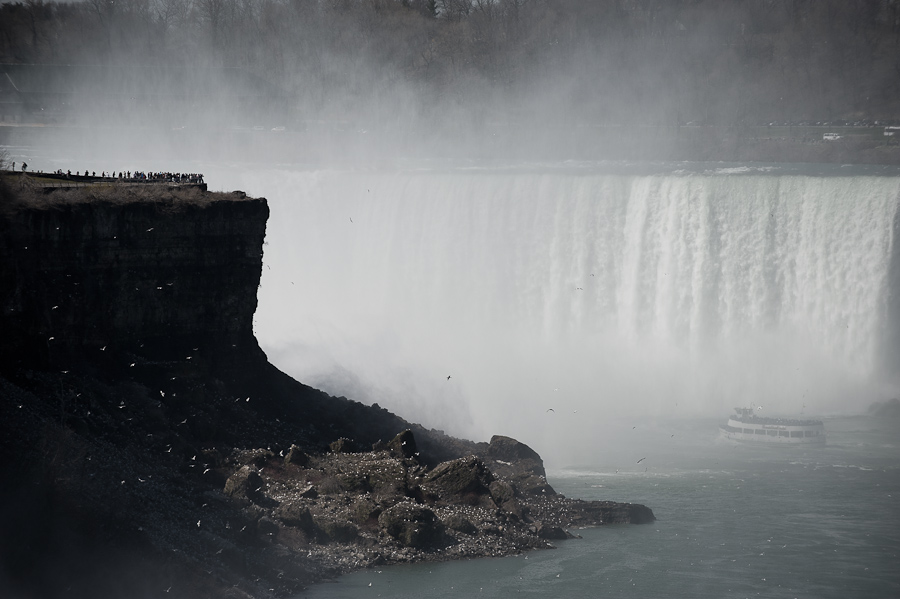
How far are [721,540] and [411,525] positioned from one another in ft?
22.8

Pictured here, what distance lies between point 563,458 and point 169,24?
62557 mm

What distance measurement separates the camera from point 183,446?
2333 centimetres

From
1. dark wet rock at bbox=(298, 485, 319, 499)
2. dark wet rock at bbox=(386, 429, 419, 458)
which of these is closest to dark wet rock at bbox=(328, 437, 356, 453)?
dark wet rock at bbox=(386, 429, 419, 458)

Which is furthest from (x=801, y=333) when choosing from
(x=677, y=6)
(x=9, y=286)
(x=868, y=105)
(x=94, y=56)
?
(x=94, y=56)

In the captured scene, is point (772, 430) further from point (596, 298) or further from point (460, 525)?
point (460, 525)

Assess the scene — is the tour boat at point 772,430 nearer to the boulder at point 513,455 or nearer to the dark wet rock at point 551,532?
the boulder at point 513,455

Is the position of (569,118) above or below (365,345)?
above

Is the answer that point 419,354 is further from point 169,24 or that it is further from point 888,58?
point 169,24

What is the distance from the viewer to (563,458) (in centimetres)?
3334

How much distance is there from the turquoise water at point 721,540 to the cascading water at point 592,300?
18.8 feet

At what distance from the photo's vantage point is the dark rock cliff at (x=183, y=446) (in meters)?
19.3

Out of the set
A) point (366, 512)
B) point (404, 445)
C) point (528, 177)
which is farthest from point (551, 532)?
point (528, 177)

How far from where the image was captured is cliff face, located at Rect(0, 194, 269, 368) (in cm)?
2297

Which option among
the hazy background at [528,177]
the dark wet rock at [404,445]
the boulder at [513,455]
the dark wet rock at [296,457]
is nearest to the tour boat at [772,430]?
the hazy background at [528,177]
